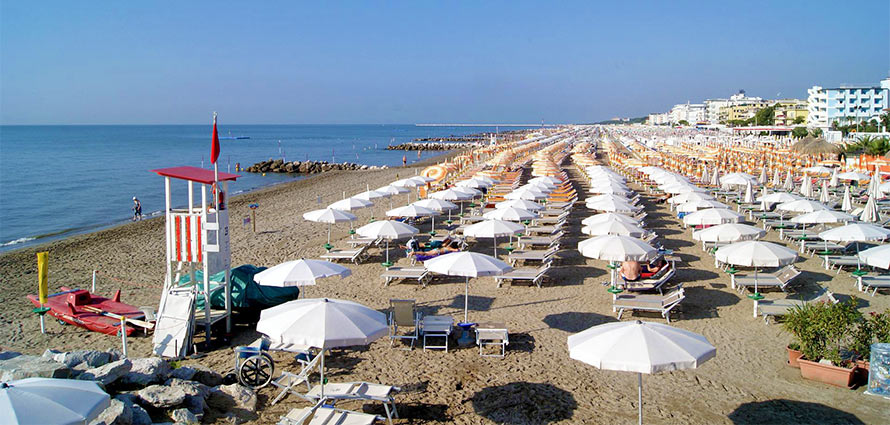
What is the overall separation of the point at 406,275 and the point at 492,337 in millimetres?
3659

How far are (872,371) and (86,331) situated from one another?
1070 cm

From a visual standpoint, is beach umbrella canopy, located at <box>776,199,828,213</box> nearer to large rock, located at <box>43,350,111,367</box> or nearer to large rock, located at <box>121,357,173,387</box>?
large rock, located at <box>121,357,173,387</box>

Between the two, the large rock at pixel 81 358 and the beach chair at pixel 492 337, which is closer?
the large rock at pixel 81 358

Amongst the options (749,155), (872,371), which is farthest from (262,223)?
(749,155)

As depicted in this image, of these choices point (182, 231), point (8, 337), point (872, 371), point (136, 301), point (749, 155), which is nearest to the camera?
point (872, 371)

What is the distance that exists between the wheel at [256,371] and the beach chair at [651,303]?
5.30m

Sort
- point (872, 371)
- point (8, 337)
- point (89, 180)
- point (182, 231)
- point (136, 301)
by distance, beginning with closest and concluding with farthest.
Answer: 1. point (872, 371)
2. point (182, 231)
3. point (8, 337)
4. point (136, 301)
5. point (89, 180)

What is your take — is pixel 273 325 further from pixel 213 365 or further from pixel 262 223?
pixel 262 223

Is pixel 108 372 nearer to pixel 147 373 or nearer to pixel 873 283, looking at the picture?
pixel 147 373

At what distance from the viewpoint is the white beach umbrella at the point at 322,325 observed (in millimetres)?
5902

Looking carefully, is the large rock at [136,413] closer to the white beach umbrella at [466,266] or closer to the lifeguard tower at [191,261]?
the lifeguard tower at [191,261]

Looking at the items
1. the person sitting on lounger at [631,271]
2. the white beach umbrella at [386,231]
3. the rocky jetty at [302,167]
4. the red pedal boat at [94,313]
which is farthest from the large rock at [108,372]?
the rocky jetty at [302,167]

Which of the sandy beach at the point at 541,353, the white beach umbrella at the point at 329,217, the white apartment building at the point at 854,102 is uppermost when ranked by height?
the white apartment building at the point at 854,102

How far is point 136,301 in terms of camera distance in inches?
440
